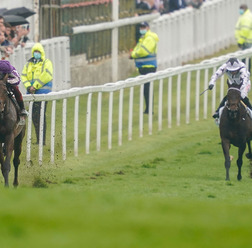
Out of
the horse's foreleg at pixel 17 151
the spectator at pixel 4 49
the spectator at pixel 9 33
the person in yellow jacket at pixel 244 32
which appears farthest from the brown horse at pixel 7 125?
A: the person in yellow jacket at pixel 244 32

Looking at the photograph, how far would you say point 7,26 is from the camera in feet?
63.6

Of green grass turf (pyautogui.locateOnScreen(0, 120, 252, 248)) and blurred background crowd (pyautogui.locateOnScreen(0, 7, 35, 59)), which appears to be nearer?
green grass turf (pyautogui.locateOnScreen(0, 120, 252, 248))

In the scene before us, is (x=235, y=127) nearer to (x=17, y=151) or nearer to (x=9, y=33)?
(x=17, y=151)

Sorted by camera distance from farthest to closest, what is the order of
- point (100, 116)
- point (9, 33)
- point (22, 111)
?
point (9, 33), point (100, 116), point (22, 111)

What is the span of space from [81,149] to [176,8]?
12.5m

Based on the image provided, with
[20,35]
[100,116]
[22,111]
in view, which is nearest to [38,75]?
[100,116]

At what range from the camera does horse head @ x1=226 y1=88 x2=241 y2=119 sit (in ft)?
48.2

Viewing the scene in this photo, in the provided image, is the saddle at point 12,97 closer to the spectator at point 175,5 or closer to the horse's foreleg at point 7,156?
the horse's foreleg at point 7,156

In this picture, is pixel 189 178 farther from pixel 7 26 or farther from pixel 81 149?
pixel 7 26

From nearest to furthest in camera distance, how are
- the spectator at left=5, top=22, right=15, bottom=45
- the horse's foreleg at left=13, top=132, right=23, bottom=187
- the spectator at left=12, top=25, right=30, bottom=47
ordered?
the horse's foreleg at left=13, top=132, right=23, bottom=187
the spectator at left=5, top=22, right=15, bottom=45
the spectator at left=12, top=25, right=30, bottom=47

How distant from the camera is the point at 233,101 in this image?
580 inches

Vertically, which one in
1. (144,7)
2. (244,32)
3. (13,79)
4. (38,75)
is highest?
(13,79)

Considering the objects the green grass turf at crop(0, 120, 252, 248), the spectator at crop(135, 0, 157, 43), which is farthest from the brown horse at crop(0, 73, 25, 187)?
the spectator at crop(135, 0, 157, 43)

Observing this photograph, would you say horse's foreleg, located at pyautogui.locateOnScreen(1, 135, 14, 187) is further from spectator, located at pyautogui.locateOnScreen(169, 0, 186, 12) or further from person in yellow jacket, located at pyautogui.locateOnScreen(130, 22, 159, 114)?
spectator, located at pyautogui.locateOnScreen(169, 0, 186, 12)
